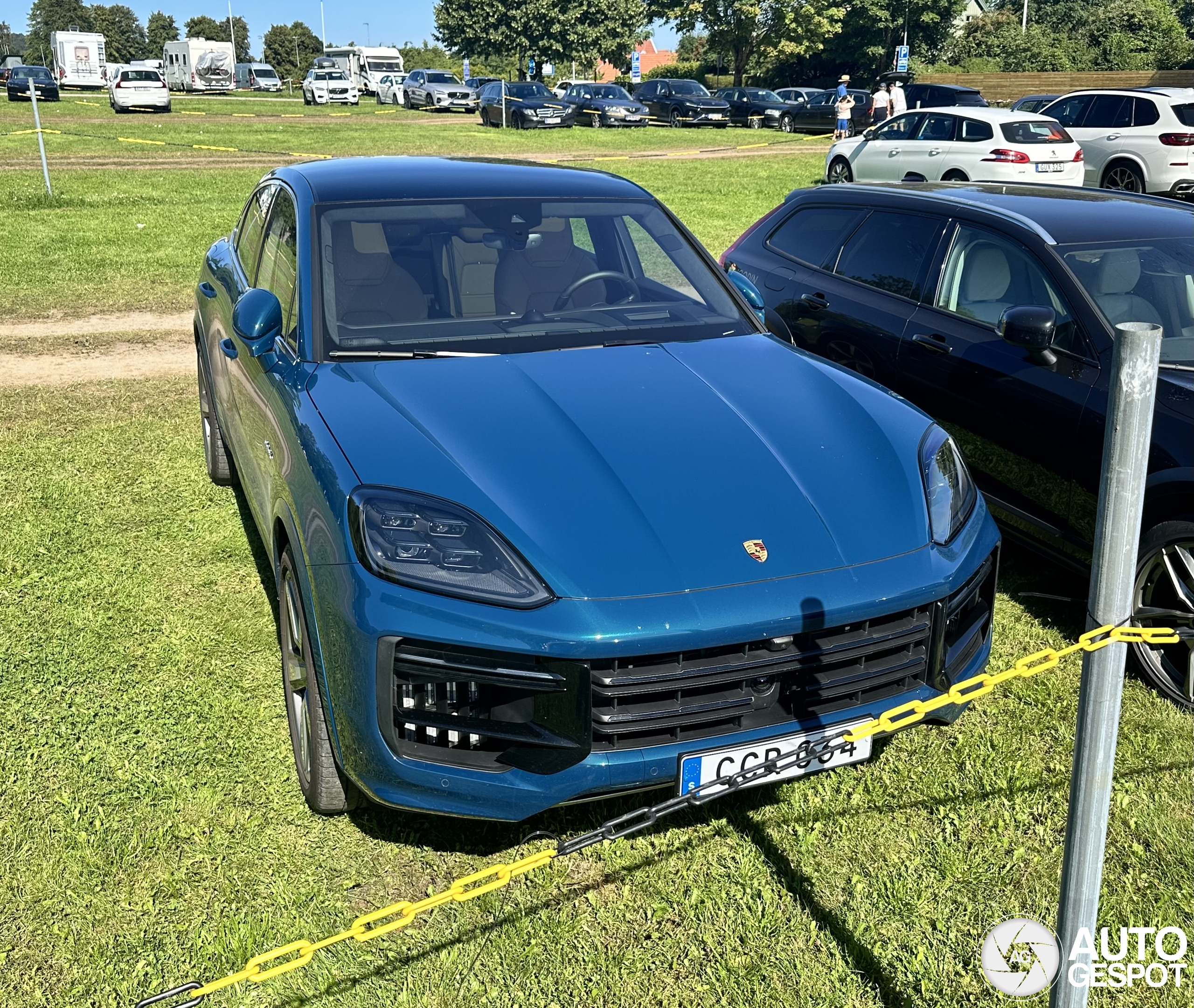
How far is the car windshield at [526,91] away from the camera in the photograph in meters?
36.9

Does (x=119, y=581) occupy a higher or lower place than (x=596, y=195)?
lower

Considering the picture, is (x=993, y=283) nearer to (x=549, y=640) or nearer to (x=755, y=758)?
(x=755, y=758)

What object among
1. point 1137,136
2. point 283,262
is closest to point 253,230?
point 283,262

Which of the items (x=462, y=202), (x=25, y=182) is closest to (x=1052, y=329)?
(x=462, y=202)

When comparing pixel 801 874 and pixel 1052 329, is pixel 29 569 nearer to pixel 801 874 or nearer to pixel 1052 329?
pixel 801 874

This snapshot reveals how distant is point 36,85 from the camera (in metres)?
47.5

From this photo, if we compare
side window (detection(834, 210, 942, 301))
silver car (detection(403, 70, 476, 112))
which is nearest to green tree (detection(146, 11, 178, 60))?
silver car (detection(403, 70, 476, 112))

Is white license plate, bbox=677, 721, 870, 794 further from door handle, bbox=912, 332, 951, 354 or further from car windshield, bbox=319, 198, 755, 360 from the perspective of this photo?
door handle, bbox=912, 332, 951, 354

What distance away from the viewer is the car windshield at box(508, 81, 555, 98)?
121 feet

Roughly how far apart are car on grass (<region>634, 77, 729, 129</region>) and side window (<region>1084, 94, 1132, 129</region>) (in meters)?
20.1

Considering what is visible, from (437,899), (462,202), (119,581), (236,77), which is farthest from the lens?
(236,77)

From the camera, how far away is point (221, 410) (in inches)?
217

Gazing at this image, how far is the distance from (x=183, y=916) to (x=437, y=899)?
116cm

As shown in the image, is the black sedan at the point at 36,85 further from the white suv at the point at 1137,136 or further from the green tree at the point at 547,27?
the white suv at the point at 1137,136
